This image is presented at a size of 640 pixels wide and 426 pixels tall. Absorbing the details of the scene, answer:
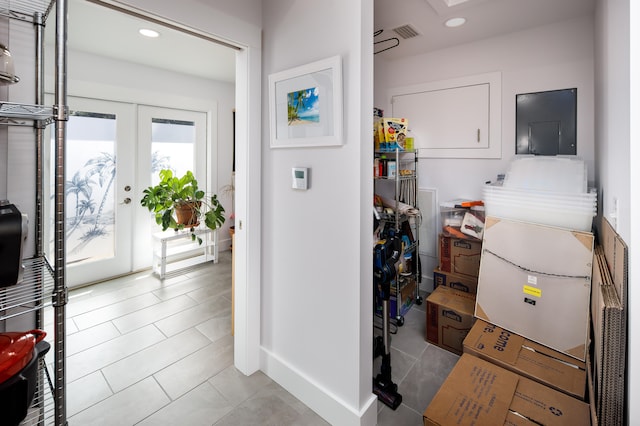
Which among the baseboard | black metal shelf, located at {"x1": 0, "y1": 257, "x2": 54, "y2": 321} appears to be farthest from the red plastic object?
the baseboard

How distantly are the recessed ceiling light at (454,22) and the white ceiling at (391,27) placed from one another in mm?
40

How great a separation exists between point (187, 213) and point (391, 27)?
2.73 m

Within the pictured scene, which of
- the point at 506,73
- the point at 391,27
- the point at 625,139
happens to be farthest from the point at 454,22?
the point at 625,139

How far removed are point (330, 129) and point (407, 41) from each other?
74.3 inches

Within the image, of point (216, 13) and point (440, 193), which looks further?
point (440, 193)

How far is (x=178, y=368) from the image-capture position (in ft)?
6.82

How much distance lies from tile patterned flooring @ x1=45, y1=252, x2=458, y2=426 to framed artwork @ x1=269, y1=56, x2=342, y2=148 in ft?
4.94

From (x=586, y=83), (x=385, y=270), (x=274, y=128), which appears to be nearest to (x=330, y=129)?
(x=274, y=128)

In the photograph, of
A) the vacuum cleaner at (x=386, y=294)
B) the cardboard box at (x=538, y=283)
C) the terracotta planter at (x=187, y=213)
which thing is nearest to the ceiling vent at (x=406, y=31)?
the cardboard box at (x=538, y=283)

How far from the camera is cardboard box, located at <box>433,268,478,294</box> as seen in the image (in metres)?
2.51

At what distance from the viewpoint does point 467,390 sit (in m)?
1.53

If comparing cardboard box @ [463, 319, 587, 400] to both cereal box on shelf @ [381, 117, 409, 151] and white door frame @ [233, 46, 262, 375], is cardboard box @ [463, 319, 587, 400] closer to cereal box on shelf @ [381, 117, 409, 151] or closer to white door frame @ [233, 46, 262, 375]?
white door frame @ [233, 46, 262, 375]

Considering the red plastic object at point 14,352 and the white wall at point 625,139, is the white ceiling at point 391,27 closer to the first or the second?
the white wall at point 625,139

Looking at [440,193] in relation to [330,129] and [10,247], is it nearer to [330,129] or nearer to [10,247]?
[330,129]
